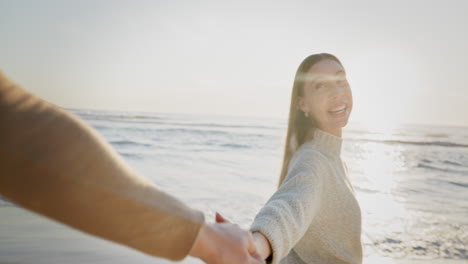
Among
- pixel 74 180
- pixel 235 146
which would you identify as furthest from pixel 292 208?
pixel 235 146

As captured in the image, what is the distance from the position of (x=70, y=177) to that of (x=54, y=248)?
167 inches

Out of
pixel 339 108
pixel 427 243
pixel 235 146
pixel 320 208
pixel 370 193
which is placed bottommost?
pixel 235 146

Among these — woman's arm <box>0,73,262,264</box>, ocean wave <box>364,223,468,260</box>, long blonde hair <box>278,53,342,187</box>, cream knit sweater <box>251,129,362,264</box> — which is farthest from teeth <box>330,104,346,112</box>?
ocean wave <box>364,223,468,260</box>

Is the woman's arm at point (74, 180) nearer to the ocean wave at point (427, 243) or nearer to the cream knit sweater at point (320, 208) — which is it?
the cream knit sweater at point (320, 208)

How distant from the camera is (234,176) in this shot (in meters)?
9.45

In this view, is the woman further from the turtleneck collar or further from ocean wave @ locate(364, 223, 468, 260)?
ocean wave @ locate(364, 223, 468, 260)

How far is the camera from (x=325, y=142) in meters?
2.79

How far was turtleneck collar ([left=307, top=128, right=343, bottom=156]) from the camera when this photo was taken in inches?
109

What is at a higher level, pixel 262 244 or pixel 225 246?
pixel 225 246

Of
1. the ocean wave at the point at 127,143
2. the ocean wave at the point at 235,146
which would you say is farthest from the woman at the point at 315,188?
the ocean wave at the point at 235,146

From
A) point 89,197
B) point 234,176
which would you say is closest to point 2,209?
point 234,176

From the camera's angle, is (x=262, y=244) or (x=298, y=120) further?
(x=298, y=120)

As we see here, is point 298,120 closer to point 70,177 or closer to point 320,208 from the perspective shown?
point 320,208

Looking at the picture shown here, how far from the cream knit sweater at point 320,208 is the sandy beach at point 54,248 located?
213 centimetres
